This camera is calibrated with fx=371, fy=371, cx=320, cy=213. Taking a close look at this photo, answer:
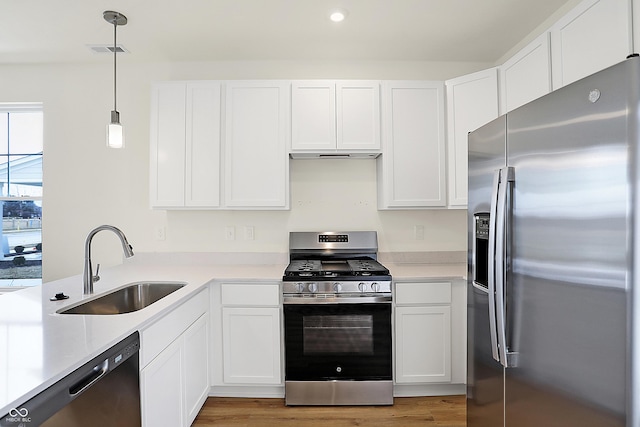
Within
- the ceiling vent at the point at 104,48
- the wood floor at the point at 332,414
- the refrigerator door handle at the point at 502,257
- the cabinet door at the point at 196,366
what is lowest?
the wood floor at the point at 332,414

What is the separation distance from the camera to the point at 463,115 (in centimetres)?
270

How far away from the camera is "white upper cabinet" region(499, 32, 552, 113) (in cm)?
189

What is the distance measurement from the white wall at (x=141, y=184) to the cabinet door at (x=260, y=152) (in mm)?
329

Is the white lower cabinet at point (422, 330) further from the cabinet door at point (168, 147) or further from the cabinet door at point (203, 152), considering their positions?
the cabinet door at point (168, 147)

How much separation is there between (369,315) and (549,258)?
53.6 inches

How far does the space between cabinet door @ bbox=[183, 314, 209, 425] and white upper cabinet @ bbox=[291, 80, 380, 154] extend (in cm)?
141

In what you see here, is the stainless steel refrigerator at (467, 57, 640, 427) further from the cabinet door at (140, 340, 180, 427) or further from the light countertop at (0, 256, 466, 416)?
the cabinet door at (140, 340, 180, 427)

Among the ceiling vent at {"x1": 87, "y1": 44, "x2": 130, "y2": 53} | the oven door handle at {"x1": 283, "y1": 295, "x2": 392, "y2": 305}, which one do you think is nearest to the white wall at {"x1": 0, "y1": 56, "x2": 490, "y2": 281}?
the ceiling vent at {"x1": 87, "y1": 44, "x2": 130, "y2": 53}

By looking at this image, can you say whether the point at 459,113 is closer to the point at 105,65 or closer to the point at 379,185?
the point at 379,185

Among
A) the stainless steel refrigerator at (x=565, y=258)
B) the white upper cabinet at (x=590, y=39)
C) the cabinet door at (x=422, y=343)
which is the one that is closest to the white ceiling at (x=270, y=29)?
the white upper cabinet at (x=590, y=39)

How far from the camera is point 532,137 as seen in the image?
4.45 ft

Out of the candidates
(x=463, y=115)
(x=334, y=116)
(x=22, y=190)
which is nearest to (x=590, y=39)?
(x=463, y=115)

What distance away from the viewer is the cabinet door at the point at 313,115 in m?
2.79

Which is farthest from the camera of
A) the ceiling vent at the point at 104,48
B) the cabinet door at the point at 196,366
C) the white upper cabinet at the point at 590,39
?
the ceiling vent at the point at 104,48
